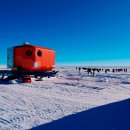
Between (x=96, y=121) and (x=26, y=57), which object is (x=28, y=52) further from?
(x=96, y=121)

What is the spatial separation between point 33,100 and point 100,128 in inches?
191

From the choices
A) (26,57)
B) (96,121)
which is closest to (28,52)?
(26,57)

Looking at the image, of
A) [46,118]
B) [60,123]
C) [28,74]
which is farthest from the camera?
[28,74]

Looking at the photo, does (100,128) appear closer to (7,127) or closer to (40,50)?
(7,127)

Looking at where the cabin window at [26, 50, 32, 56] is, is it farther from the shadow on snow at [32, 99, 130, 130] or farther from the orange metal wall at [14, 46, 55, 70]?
the shadow on snow at [32, 99, 130, 130]

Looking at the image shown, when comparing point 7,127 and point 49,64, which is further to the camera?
point 49,64

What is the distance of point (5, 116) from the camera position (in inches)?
331

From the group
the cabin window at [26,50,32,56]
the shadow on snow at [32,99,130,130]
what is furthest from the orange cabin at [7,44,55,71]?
the shadow on snow at [32,99,130,130]

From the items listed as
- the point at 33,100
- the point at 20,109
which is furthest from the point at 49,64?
the point at 20,109

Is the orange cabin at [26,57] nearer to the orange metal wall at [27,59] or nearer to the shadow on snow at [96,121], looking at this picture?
the orange metal wall at [27,59]

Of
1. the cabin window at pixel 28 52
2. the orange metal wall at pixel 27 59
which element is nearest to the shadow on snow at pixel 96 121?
the orange metal wall at pixel 27 59

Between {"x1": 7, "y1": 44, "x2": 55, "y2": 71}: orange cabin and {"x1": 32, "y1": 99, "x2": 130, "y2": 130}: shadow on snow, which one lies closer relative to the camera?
{"x1": 32, "y1": 99, "x2": 130, "y2": 130}: shadow on snow

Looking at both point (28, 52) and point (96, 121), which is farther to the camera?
point (28, 52)

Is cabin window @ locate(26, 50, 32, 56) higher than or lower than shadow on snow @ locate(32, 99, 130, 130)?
higher
